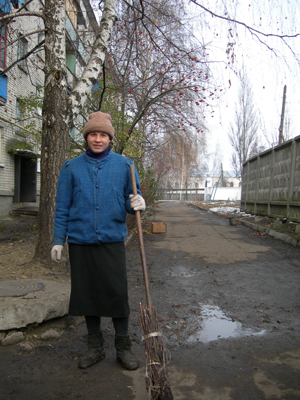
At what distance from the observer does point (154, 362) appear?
7.29 feet

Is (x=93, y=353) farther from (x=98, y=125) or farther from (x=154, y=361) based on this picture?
(x=98, y=125)

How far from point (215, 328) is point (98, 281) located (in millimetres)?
1421

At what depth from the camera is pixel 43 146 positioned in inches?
201

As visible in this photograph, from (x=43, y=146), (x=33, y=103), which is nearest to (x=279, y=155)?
(x=33, y=103)

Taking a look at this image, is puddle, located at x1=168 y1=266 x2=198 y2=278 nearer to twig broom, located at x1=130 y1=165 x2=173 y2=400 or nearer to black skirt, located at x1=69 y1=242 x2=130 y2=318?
black skirt, located at x1=69 y1=242 x2=130 y2=318

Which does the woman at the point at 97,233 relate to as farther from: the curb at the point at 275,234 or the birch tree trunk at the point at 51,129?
the curb at the point at 275,234

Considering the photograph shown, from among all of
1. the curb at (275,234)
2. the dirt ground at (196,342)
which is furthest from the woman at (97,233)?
the curb at (275,234)

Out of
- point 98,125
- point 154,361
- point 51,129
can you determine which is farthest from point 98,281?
point 51,129

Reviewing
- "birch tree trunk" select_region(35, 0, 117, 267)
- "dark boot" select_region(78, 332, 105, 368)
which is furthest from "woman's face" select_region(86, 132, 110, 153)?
"birch tree trunk" select_region(35, 0, 117, 267)

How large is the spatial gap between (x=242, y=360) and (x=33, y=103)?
26.6ft

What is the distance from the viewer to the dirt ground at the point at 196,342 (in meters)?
2.32

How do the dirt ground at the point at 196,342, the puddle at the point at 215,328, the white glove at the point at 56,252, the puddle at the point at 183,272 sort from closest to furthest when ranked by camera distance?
the dirt ground at the point at 196,342 < the white glove at the point at 56,252 < the puddle at the point at 215,328 < the puddle at the point at 183,272

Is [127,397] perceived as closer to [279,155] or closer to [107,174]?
[107,174]

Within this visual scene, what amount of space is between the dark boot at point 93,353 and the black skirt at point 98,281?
9.6 inches
